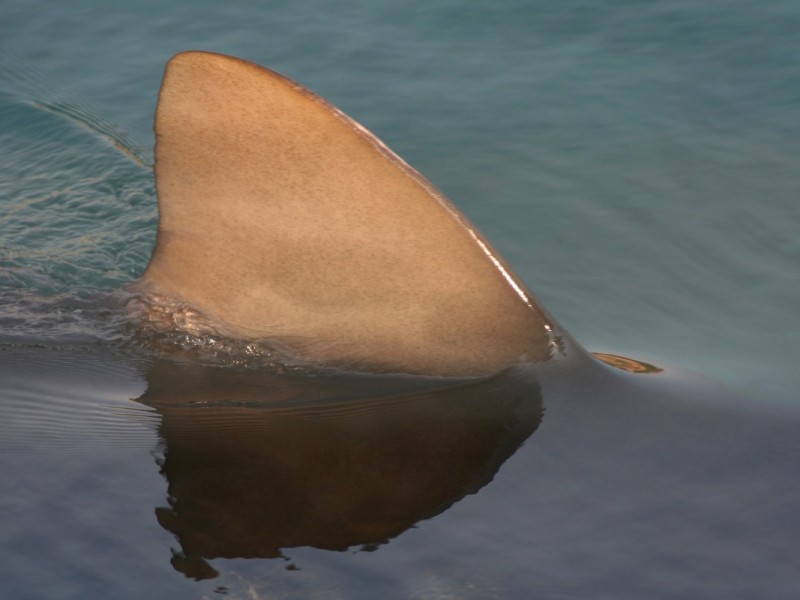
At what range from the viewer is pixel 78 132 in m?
4.91

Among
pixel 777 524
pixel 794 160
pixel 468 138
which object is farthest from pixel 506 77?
pixel 777 524

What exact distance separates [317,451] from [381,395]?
0.26 metres

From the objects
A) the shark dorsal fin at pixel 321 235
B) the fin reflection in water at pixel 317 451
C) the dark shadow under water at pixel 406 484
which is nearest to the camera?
the dark shadow under water at pixel 406 484

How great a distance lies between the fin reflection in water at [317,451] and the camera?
1.90m

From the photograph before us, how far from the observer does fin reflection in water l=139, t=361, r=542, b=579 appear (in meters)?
1.90

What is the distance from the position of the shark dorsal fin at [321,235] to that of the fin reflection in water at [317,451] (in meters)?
0.09

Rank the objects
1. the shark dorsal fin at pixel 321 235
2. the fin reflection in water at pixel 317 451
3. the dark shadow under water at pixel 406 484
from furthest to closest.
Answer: the shark dorsal fin at pixel 321 235 → the fin reflection in water at pixel 317 451 → the dark shadow under water at pixel 406 484

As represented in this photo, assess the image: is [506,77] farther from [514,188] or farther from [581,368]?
[581,368]

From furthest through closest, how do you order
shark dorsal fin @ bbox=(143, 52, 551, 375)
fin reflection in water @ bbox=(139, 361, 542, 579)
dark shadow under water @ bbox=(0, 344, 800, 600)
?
shark dorsal fin @ bbox=(143, 52, 551, 375) → fin reflection in water @ bbox=(139, 361, 542, 579) → dark shadow under water @ bbox=(0, 344, 800, 600)

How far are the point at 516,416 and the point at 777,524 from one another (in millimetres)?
557

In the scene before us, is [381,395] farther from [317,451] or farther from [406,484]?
[406,484]

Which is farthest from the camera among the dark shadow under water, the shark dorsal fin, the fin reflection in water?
the shark dorsal fin

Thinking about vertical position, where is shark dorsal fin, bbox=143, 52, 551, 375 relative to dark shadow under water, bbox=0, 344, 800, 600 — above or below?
above

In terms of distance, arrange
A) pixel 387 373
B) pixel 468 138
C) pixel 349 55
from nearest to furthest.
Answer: pixel 387 373 < pixel 468 138 < pixel 349 55
